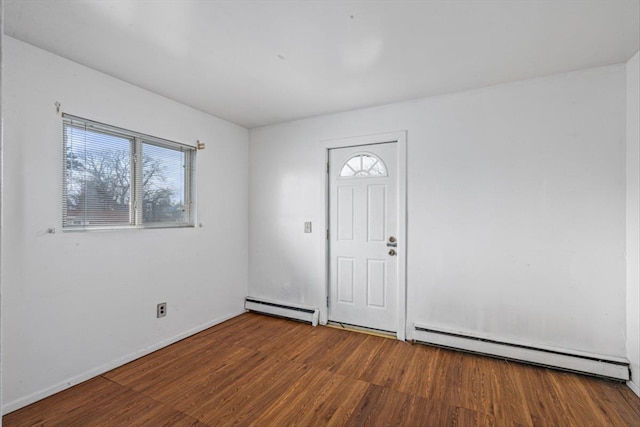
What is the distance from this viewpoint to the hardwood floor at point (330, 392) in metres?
2.20

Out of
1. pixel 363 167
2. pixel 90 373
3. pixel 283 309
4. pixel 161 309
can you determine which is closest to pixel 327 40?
pixel 363 167

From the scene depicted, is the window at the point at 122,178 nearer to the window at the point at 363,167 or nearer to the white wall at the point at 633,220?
the window at the point at 363,167

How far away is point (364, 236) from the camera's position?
3.65 m

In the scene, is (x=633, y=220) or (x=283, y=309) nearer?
(x=633, y=220)

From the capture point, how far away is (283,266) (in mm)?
4094

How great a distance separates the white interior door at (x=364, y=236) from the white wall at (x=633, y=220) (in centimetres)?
182

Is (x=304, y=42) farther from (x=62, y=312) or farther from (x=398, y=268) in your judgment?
(x=62, y=312)

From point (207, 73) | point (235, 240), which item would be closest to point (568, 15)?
point (207, 73)

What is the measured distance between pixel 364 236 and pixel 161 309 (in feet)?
7.10

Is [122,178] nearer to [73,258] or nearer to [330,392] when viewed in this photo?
[73,258]

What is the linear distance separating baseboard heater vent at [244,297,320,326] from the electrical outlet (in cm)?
119

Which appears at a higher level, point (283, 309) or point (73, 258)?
point (73, 258)

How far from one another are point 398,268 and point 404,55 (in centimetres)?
197

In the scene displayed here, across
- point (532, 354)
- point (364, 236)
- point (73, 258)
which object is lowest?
point (532, 354)
